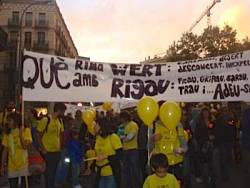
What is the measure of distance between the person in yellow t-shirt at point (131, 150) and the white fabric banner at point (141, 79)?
1.71 metres

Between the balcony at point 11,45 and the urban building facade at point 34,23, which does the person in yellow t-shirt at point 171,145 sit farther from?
the urban building facade at point 34,23

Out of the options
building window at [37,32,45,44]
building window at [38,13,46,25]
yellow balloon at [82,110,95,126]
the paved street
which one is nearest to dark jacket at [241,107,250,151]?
the paved street

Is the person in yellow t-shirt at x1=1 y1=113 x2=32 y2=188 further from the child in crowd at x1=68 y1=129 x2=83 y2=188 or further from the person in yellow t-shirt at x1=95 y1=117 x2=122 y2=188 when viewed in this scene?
the child in crowd at x1=68 y1=129 x2=83 y2=188

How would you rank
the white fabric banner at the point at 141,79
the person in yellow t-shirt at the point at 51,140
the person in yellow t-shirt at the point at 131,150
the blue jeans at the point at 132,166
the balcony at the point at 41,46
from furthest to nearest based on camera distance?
the balcony at the point at 41,46 < the blue jeans at the point at 132,166 < the person in yellow t-shirt at the point at 131,150 < the person in yellow t-shirt at the point at 51,140 < the white fabric banner at the point at 141,79

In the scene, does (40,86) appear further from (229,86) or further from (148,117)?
(229,86)

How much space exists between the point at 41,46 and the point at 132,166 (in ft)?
218

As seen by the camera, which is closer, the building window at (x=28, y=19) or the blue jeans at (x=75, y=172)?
the blue jeans at (x=75, y=172)

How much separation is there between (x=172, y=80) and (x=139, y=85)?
61 cm

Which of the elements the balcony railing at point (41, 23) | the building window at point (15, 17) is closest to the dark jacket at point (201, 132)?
the building window at point (15, 17)

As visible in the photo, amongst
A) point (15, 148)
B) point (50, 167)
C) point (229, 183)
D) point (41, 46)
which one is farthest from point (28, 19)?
point (15, 148)

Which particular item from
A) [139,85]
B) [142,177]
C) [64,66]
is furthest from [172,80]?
[142,177]

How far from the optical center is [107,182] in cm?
860

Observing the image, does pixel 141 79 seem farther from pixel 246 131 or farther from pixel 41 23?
pixel 41 23

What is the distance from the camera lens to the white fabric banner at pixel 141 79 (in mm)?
9539
